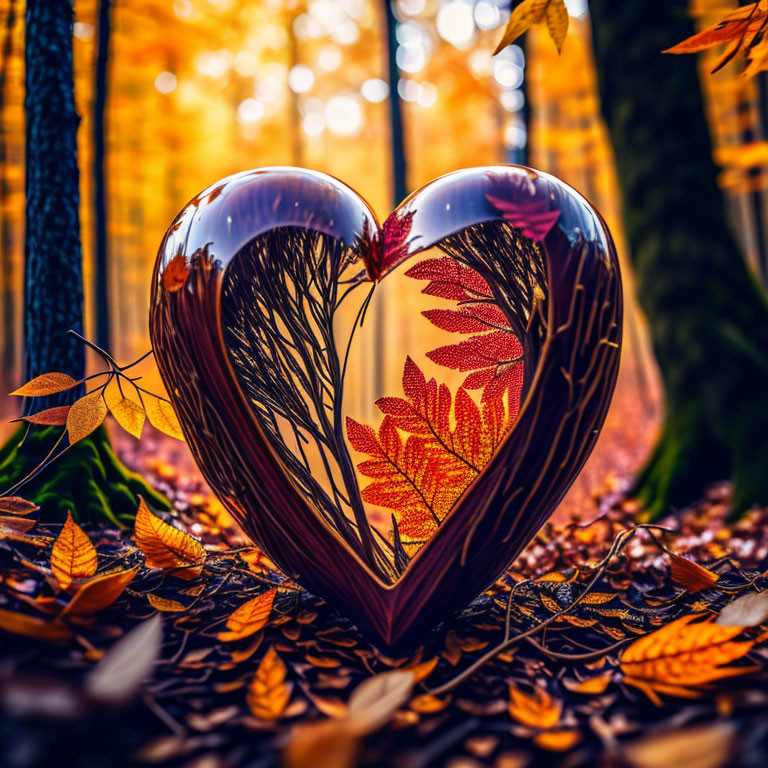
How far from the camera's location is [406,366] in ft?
5.42

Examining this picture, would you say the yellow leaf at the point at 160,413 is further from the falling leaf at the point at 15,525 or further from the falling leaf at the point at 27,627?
the falling leaf at the point at 27,627

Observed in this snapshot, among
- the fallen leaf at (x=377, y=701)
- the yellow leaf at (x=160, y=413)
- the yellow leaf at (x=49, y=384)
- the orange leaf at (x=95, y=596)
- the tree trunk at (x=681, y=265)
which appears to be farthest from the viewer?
the tree trunk at (x=681, y=265)

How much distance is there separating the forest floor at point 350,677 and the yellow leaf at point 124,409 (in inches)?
17.1

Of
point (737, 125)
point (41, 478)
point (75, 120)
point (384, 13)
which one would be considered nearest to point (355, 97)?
point (384, 13)

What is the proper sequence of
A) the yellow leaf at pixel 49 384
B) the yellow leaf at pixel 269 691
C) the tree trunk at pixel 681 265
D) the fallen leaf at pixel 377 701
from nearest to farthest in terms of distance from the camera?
the fallen leaf at pixel 377 701 < the yellow leaf at pixel 269 691 < the yellow leaf at pixel 49 384 < the tree trunk at pixel 681 265

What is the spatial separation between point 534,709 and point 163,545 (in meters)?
1.14

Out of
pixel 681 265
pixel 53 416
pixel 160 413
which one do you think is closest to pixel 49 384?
pixel 53 416

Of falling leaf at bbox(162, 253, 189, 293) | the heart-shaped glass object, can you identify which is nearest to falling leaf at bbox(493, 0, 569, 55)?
the heart-shaped glass object

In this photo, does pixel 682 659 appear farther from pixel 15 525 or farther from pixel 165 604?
pixel 15 525

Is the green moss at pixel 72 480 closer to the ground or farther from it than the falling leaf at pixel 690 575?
farther from it

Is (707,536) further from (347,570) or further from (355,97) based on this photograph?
(355,97)

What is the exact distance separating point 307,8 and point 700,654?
13.1m

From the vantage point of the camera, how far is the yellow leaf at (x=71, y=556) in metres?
1.51

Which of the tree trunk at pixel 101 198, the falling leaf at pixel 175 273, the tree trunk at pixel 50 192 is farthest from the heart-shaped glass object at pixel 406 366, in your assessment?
the tree trunk at pixel 101 198
